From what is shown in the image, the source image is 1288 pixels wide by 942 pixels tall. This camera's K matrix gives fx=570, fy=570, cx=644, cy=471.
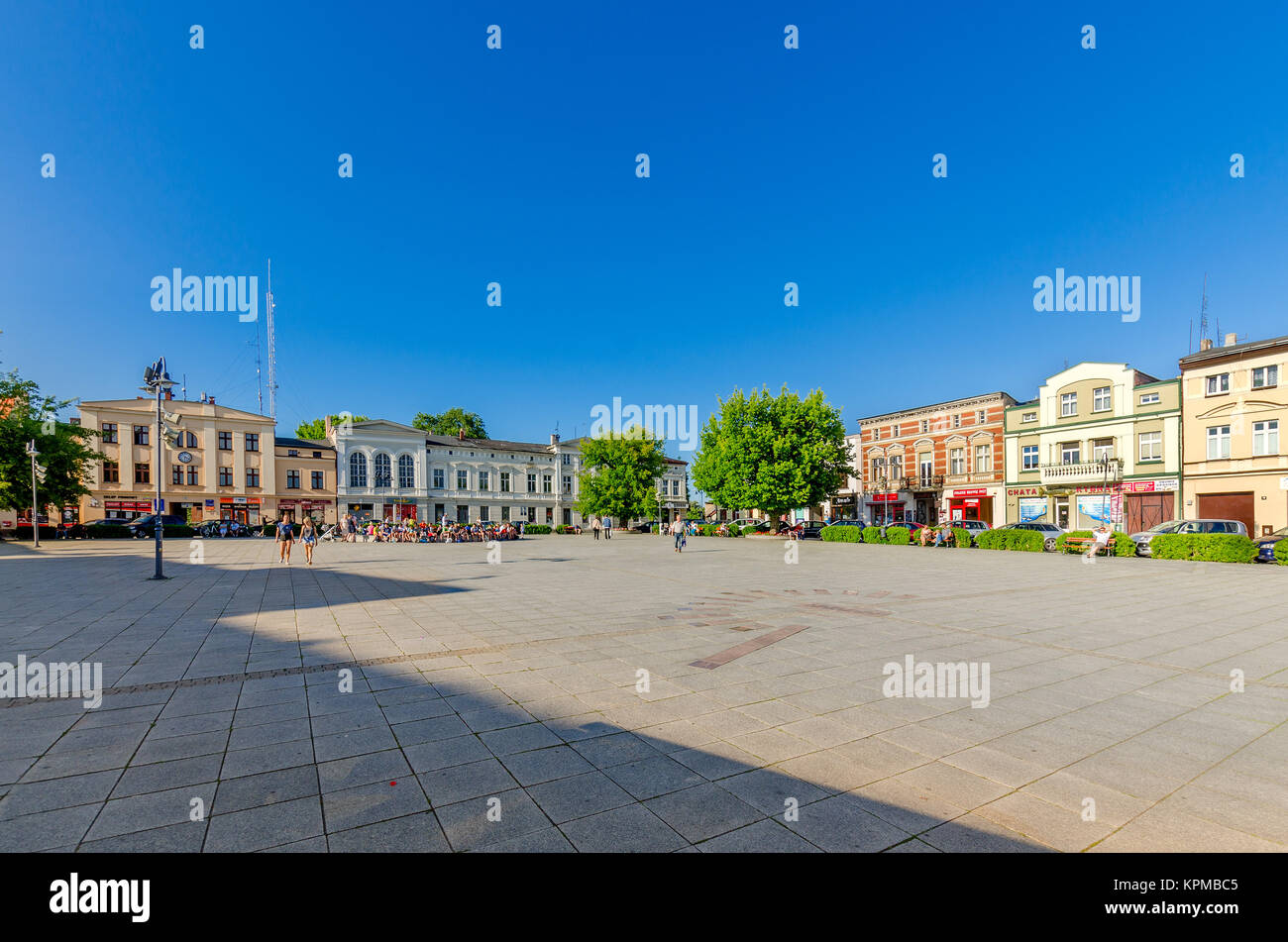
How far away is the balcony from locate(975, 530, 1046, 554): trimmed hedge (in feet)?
38.0

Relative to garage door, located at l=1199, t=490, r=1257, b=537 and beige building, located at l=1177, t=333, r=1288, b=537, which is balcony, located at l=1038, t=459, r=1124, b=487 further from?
garage door, located at l=1199, t=490, r=1257, b=537

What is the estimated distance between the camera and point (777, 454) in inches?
1734

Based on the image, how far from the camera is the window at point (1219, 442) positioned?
30305 millimetres

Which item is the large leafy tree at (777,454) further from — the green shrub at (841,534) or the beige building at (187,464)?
the beige building at (187,464)

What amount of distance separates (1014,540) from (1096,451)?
541 inches

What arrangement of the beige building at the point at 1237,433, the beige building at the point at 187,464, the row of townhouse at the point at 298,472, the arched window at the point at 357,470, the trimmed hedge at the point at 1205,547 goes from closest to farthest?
the trimmed hedge at the point at 1205,547 < the beige building at the point at 1237,433 < the beige building at the point at 187,464 < the row of townhouse at the point at 298,472 < the arched window at the point at 357,470

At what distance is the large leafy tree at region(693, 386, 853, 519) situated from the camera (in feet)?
143

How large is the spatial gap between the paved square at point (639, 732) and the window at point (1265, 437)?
27.2 m

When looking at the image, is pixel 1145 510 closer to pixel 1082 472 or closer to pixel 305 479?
pixel 1082 472

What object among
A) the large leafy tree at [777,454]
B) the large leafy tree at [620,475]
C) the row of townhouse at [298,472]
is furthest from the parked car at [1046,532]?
the row of townhouse at [298,472]

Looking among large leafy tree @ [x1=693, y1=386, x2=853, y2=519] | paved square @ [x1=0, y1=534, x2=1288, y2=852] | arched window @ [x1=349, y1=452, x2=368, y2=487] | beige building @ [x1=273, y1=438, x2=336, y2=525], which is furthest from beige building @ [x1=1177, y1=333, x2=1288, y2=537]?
beige building @ [x1=273, y1=438, x2=336, y2=525]

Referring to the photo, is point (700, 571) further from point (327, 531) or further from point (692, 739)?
point (327, 531)

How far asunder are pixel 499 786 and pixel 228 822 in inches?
60.6
